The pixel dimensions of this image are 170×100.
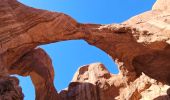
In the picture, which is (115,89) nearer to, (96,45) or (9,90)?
(96,45)

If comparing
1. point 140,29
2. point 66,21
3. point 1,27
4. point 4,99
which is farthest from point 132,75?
point 4,99

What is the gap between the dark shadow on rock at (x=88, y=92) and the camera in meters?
22.2

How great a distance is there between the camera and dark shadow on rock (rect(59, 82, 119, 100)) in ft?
72.8

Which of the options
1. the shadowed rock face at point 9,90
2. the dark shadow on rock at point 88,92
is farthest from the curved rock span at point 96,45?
the shadowed rock face at point 9,90

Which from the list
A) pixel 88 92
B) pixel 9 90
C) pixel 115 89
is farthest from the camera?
pixel 115 89

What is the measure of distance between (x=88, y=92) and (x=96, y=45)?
10.2 feet

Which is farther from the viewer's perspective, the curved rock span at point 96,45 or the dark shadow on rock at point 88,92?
the dark shadow on rock at point 88,92

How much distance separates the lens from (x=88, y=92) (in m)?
22.4

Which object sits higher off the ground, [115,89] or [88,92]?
[115,89]

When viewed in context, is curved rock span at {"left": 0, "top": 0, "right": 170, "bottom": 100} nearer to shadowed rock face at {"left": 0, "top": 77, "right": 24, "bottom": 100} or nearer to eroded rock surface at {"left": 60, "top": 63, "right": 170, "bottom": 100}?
eroded rock surface at {"left": 60, "top": 63, "right": 170, "bottom": 100}

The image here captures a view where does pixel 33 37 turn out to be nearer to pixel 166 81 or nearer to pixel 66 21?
pixel 66 21

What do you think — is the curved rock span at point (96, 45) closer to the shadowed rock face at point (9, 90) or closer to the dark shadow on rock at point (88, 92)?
the dark shadow on rock at point (88, 92)

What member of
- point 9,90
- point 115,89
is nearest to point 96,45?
point 115,89

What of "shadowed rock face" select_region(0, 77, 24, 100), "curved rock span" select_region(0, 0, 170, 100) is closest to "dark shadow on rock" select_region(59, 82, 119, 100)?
"curved rock span" select_region(0, 0, 170, 100)
